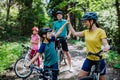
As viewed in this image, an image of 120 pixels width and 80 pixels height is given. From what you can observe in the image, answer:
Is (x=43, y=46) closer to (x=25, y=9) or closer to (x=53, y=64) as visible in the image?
(x=53, y=64)

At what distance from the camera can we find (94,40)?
5629 mm

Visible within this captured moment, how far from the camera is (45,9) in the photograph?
39.8 meters

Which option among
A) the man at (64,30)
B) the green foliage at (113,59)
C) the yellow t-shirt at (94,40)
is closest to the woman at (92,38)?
the yellow t-shirt at (94,40)

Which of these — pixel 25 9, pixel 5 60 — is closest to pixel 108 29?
→ pixel 5 60

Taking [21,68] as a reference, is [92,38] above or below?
above

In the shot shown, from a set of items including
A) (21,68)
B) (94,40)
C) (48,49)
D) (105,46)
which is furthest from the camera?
(21,68)

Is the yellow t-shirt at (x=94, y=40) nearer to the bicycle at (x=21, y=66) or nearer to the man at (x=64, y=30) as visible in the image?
the man at (x=64, y=30)

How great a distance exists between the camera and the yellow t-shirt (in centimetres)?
559

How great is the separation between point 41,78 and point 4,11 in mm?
30698

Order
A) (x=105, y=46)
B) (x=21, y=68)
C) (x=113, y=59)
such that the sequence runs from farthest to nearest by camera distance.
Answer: (x=113, y=59), (x=21, y=68), (x=105, y=46)

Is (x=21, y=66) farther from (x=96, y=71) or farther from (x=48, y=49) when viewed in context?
(x=96, y=71)

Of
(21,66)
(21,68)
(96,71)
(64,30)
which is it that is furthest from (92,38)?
(21,68)

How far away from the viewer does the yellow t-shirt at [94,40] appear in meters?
5.59

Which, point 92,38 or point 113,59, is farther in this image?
point 113,59
